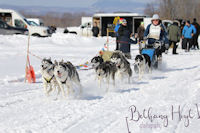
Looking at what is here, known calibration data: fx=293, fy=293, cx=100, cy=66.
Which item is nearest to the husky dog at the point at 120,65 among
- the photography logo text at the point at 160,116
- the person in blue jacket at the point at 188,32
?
the photography logo text at the point at 160,116

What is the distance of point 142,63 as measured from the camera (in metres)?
7.80

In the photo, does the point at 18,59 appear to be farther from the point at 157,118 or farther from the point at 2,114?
the point at 157,118

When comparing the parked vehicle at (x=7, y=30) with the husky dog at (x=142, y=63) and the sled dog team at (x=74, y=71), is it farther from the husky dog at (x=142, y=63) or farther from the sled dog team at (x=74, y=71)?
the sled dog team at (x=74, y=71)

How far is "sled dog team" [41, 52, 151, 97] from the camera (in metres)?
5.45

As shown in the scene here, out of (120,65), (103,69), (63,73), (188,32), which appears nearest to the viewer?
(63,73)

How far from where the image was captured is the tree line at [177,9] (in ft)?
133

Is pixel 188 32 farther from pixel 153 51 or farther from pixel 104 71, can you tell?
pixel 104 71

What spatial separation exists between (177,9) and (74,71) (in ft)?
127

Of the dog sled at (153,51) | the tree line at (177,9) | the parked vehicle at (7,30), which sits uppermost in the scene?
the tree line at (177,9)

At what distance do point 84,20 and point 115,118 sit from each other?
24759 mm

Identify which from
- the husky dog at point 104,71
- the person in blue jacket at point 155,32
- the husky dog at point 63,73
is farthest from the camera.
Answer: the person in blue jacket at point 155,32

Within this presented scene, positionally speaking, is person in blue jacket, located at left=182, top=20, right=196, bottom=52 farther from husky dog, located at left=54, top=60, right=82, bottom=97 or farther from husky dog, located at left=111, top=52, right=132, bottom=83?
husky dog, located at left=54, top=60, right=82, bottom=97

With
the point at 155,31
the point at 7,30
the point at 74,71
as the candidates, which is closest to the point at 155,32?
the point at 155,31

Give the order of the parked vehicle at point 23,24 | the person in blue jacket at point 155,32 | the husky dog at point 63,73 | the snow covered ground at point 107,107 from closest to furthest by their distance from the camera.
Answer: the snow covered ground at point 107,107, the husky dog at point 63,73, the person in blue jacket at point 155,32, the parked vehicle at point 23,24
